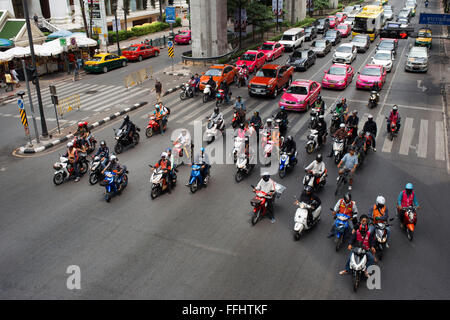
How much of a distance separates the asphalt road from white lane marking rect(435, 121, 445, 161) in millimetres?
189

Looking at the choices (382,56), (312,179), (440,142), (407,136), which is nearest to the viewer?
(312,179)

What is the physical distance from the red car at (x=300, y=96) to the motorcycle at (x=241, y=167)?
8.33 meters

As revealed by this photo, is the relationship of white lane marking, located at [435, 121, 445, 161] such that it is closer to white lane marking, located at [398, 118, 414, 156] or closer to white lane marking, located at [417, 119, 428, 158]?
white lane marking, located at [417, 119, 428, 158]

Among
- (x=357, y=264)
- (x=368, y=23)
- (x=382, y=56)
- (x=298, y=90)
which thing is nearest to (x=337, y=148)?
(x=357, y=264)

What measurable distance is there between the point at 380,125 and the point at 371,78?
716cm

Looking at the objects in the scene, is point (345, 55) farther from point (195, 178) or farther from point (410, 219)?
point (410, 219)

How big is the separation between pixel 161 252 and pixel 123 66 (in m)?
28.8

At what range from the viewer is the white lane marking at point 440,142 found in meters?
17.1

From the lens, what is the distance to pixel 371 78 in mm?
26531

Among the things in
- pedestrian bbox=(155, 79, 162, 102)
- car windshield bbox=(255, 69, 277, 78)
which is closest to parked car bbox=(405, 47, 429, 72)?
car windshield bbox=(255, 69, 277, 78)

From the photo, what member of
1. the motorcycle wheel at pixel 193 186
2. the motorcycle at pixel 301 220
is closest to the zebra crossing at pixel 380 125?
the motorcycle wheel at pixel 193 186

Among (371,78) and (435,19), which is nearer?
(371,78)

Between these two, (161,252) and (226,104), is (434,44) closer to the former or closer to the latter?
(226,104)

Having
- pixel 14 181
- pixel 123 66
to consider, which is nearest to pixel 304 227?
pixel 14 181
